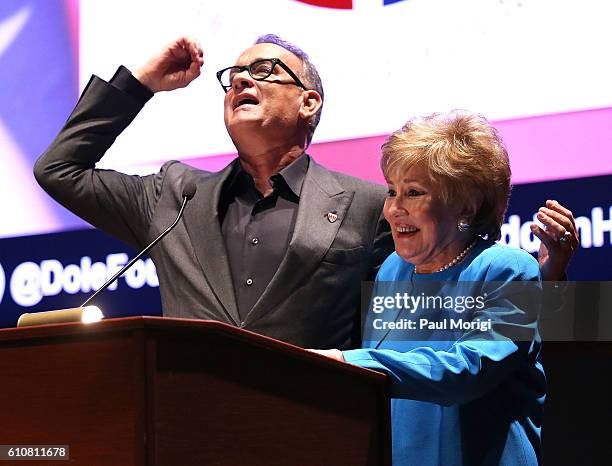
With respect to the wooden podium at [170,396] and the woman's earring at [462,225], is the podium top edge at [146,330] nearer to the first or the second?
the wooden podium at [170,396]

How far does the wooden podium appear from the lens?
1.28 metres

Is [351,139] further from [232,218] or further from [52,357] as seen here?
[52,357]

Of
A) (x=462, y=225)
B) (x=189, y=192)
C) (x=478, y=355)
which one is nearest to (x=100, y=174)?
(x=189, y=192)

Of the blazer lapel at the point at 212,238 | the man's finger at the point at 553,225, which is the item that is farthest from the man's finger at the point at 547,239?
the blazer lapel at the point at 212,238

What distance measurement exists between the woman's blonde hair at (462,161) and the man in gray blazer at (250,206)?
0.50m

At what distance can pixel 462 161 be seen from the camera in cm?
186

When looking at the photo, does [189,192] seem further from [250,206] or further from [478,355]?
[478,355]

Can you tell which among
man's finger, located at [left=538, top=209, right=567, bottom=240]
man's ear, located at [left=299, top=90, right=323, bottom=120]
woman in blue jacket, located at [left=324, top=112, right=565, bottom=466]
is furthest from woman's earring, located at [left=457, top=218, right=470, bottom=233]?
man's ear, located at [left=299, top=90, right=323, bottom=120]

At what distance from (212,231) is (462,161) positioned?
0.82m

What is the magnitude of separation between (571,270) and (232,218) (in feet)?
3.05

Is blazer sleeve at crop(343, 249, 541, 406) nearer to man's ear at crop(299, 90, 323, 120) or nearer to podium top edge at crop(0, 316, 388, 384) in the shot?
podium top edge at crop(0, 316, 388, 384)

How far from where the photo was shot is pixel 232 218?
101 inches

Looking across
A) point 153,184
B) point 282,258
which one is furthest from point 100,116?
point 282,258

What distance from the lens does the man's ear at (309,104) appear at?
267 cm
